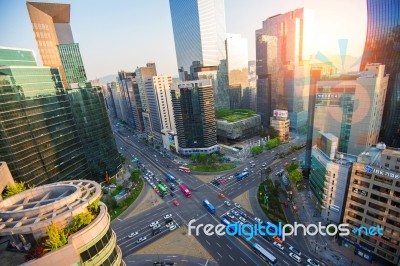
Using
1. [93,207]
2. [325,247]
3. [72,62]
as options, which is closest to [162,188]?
[325,247]

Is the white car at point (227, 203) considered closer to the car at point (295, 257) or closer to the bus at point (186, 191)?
the bus at point (186, 191)

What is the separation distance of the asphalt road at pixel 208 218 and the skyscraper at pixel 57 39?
3111 inches

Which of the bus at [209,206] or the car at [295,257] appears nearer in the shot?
the car at [295,257]

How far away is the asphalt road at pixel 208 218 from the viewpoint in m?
67.9

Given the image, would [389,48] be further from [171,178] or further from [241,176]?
[171,178]

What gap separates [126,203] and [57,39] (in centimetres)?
10263

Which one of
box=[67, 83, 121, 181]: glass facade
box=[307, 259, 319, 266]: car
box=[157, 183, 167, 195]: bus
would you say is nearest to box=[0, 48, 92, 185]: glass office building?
box=[67, 83, 121, 181]: glass facade

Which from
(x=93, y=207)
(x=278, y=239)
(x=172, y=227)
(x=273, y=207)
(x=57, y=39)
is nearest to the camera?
(x=93, y=207)

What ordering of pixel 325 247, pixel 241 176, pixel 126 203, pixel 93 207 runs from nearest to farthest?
pixel 93 207 < pixel 325 247 < pixel 126 203 < pixel 241 176

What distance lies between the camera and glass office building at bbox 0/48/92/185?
7662 centimetres

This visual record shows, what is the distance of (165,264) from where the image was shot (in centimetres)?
6662

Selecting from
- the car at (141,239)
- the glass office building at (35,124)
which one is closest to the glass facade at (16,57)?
the glass office building at (35,124)

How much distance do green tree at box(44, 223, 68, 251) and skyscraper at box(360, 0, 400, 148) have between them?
162m

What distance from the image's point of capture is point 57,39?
118m
